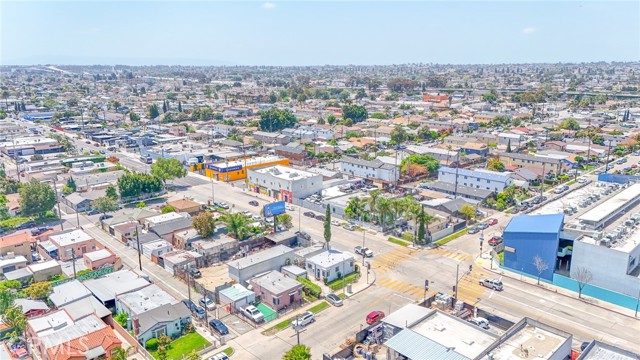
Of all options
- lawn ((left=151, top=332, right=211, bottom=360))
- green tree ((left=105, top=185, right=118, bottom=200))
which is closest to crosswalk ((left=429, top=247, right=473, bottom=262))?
lawn ((left=151, top=332, right=211, bottom=360))

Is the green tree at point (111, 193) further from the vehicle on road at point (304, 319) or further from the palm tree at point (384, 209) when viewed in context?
the vehicle on road at point (304, 319)

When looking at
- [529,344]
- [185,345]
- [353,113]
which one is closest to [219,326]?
[185,345]

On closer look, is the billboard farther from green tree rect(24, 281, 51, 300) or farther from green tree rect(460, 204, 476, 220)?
green tree rect(24, 281, 51, 300)

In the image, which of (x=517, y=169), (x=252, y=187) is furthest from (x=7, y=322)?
(x=517, y=169)

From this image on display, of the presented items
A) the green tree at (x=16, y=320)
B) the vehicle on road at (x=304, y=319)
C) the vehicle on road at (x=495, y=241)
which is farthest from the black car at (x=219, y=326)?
the vehicle on road at (x=495, y=241)

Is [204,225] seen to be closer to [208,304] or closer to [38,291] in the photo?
[208,304]
